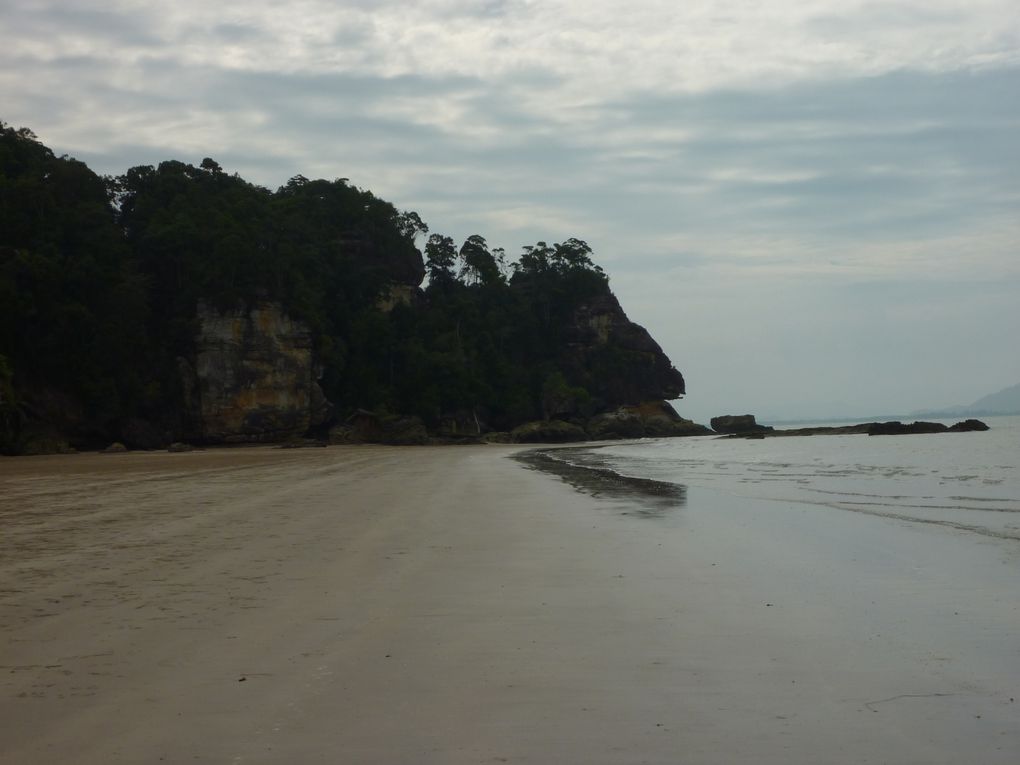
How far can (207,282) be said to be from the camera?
184 ft

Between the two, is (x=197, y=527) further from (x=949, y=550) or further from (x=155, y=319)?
(x=155, y=319)

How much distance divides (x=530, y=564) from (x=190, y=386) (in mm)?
52186

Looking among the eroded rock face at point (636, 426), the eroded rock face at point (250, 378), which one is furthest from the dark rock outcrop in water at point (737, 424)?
the eroded rock face at point (250, 378)

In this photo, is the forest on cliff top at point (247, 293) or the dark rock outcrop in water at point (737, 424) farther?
the dark rock outcrop in water at point (737, 424)

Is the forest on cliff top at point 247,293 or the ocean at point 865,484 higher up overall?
the forest on cliff top at point 247,293

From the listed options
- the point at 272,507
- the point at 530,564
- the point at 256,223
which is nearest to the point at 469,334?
the point at 256,223

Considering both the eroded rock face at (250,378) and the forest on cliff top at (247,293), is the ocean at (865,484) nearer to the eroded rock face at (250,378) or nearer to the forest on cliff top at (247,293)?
the forest on cliff top at (247,293)

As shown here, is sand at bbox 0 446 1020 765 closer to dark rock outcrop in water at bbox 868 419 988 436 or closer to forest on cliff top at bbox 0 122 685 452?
forest on cliff top at bbox 0 122 685 452

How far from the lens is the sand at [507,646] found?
3.66 meters

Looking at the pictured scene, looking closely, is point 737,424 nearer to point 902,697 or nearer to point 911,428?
point 911,428

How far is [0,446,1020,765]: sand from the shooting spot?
3660 mm

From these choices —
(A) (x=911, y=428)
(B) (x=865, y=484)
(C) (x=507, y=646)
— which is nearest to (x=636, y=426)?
(A) (x=911, y=428)

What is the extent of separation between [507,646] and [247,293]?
55508 millimetres

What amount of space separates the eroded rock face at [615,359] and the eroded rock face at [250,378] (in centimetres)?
3774
